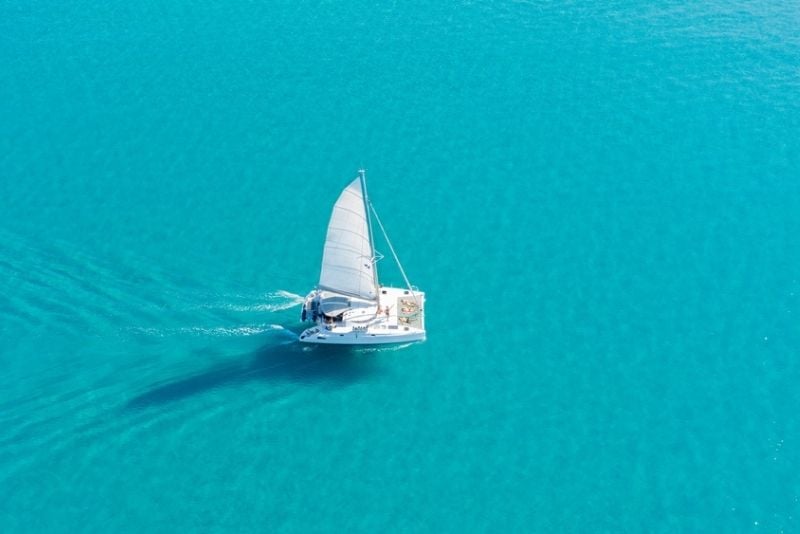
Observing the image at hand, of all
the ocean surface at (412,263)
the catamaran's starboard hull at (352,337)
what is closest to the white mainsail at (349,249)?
the catamaran's starboard hull at (352,337)

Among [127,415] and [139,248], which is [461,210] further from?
[127,415]

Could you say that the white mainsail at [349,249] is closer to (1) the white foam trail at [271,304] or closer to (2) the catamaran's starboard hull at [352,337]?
(2) the catamaran's starboard hull at [352,337]

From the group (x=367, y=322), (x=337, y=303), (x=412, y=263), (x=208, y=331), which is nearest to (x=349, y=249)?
(x=337, y=303)

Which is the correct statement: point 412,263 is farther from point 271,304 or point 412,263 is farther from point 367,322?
point 271,304

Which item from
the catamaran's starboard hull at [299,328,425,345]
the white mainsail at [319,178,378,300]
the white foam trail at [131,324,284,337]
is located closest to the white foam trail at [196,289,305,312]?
the white foam trail at [131,324,284,337]

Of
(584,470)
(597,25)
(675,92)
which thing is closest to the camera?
(584,470)

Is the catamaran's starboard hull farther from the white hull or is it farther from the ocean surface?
the ocean surface

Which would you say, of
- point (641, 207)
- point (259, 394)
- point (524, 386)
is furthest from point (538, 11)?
point (259, 394)
